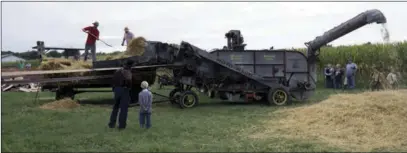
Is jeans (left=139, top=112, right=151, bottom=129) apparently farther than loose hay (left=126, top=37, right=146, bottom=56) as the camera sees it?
No

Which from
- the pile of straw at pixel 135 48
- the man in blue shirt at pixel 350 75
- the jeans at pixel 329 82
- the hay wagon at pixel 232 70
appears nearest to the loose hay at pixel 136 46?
the pile of straw at pixel 135 48

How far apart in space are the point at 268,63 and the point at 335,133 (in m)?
6.94

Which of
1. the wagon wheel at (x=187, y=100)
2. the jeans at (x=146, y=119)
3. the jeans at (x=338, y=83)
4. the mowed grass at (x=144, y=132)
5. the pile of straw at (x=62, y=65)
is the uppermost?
the pile of straw at (x=62, y=65)

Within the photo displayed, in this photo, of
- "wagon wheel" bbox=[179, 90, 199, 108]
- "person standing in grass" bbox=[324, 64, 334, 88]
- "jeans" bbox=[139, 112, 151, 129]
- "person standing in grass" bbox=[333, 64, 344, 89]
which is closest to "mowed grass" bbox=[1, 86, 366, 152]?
"jeans" bbox=[139, 112, 151, 129]

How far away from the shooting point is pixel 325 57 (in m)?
30.9

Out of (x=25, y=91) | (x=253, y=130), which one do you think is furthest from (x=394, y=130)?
(x=25, y=91)

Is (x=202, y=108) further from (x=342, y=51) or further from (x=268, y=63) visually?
(x=342, y=51)

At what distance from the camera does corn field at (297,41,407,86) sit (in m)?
27.8

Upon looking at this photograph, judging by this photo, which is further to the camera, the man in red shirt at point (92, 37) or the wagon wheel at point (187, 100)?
the man in red shirt at point (92, 37)

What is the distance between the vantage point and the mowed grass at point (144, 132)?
8.65m

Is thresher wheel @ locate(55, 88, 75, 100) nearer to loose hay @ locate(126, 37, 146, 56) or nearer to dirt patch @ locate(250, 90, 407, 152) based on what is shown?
loose hay @ locate(126, 37, 146, 56)

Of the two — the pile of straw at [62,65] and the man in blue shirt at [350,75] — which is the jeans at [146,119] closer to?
the pile of straw at [62,65]

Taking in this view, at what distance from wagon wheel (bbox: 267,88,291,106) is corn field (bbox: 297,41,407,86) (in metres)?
11.7

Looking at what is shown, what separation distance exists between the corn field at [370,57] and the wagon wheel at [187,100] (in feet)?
46.0
